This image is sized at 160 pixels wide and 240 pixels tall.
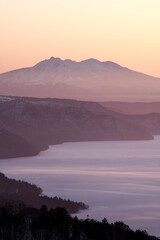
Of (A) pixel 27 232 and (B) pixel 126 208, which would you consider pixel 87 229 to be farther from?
(B) pixel 126 208

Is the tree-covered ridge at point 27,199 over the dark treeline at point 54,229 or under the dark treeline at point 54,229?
over

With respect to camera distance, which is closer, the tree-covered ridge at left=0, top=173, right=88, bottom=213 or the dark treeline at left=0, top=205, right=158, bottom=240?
the dark treeline at left=0, top=205, right=158, bottom=240

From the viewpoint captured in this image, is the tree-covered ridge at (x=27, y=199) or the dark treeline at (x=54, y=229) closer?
the dark treeline at (x=54, y=229)

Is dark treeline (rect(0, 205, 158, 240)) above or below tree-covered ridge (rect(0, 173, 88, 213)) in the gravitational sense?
below

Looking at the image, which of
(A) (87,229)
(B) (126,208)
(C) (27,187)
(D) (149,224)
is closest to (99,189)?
(C) (27,187)
